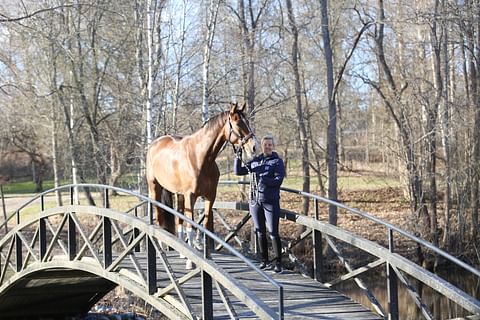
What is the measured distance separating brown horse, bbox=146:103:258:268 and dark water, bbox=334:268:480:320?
834 cm

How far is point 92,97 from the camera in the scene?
23.5 metres

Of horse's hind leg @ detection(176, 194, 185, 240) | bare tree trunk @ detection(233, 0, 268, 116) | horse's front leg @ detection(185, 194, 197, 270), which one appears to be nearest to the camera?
horse's front leg @ detection(185, 194, 197, 270)

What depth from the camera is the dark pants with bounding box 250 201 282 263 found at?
8.59 metres

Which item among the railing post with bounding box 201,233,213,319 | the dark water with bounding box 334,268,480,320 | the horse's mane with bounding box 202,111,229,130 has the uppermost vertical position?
the horse's mane with bounding box 202,111,229,130

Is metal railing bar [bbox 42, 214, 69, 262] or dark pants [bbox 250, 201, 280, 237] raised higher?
dark pants [bbox 250, 201, 280, 237]

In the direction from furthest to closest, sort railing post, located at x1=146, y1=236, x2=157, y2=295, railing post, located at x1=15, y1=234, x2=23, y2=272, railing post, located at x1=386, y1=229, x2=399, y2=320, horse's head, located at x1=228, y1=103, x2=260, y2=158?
railing post, located at x1=15, y1=234, x2=23, y2=272, railing post, located at x1=146, y1=236, x2=157, y2=295, horse's head, located at x1=228, y1=103, x2=260, y2=158, railing post, located at x1=386, y1=229, x2=399, y2=320

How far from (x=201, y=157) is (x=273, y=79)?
43.1 ft

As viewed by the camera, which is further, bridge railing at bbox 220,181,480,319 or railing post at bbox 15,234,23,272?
railing post at bbox 15,234,23,272

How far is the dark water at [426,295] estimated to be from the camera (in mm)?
15758

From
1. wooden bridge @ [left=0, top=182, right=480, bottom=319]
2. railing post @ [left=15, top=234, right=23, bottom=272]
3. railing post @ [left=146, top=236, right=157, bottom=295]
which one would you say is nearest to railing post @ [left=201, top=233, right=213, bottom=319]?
wooden bridge @ [left=0, top=182, right=480, bottom=319]

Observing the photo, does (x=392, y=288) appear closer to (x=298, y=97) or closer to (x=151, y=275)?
(x=151, y=275)

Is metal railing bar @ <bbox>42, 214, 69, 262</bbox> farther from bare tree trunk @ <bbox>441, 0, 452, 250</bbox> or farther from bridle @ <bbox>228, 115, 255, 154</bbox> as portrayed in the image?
bare tree trunk @ <bbox>441, 0, 452, 250</bbox>

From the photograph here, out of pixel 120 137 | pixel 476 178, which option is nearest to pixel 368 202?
pixel 476 178

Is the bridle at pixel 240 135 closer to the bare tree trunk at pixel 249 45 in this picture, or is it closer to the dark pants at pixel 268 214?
the dark pants at pixel 268 214
